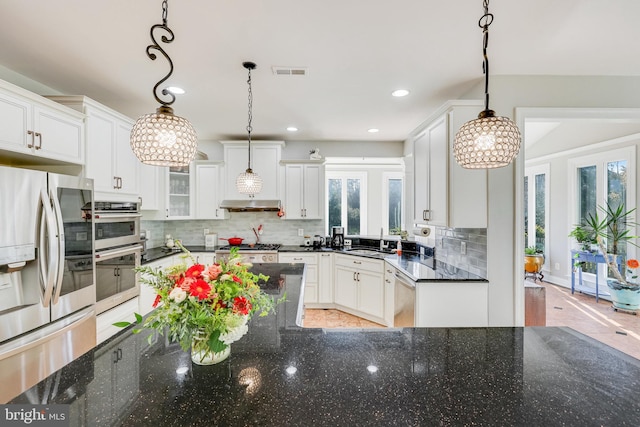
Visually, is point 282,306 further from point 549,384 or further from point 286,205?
point 286,205

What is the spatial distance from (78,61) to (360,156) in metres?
3.58

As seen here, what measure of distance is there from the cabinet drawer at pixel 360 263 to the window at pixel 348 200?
4.71ft

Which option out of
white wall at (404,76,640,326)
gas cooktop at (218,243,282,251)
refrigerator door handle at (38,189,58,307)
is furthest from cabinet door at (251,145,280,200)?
white wall at (404,76,640,326)

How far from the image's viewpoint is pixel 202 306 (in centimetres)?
93

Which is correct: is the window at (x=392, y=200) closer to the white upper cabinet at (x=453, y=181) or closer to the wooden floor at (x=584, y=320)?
the wooden floor at (x=584, y=320)

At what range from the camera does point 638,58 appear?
6.92ft

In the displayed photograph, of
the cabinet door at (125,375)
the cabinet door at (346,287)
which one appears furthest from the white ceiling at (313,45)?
the cabinet door at (346,287)

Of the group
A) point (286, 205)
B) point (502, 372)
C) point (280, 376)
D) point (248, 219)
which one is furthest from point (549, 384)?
point (248, 219)

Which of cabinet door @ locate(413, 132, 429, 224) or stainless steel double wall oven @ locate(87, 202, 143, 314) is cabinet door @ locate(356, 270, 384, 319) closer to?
cabinet door @ locate(413, 132, 429, 224)

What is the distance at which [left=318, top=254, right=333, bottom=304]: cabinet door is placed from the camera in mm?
4141

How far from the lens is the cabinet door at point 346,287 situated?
154 inches

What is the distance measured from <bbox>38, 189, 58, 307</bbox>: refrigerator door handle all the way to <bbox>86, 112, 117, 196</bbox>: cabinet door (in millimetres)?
701

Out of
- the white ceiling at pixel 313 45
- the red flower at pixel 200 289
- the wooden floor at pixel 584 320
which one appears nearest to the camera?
the red flower at pixel 200 289

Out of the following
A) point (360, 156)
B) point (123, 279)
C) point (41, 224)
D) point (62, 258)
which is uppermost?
point (360, 156)
